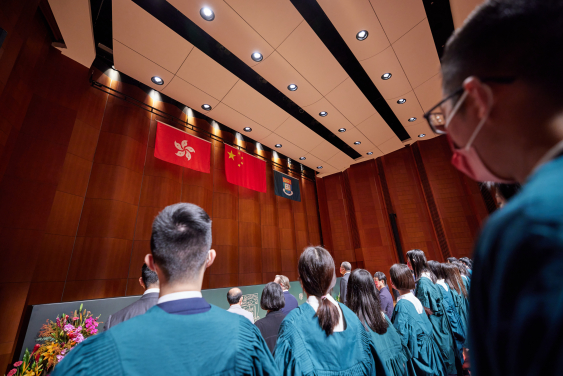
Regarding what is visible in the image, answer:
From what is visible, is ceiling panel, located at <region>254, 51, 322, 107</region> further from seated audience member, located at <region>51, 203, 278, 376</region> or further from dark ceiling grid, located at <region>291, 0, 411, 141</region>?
seated audience member, located at <region>51, 203, 278, 376</region>

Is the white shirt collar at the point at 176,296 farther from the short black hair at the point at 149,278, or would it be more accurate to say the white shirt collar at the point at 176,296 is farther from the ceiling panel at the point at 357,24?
the ceiling panel at the point at 357,24

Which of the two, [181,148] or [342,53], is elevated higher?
[342,53]

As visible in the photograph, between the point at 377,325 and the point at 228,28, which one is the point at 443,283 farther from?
the point at 228,28

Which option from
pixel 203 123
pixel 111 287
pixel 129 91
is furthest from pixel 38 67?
pixel 111 287

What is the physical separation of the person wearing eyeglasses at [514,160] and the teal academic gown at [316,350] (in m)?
1.26

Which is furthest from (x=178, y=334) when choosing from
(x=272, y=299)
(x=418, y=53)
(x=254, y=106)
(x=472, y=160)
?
(x=418, y=53)

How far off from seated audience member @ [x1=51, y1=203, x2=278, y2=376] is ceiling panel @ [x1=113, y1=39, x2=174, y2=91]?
5.80 metres

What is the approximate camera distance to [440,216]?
903 cm

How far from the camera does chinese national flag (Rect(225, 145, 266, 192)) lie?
7.47 meters

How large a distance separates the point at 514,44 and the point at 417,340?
8.93 feet

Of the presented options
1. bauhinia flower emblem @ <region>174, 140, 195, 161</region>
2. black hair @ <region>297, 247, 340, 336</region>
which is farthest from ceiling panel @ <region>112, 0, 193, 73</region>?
black hair @ <region>297, 247, 340, 336</region>

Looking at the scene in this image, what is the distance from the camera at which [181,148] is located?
20.6 feet

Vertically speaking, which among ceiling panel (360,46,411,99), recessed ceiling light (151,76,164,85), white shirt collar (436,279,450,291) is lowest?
white shirt collar (436,279,450,291)

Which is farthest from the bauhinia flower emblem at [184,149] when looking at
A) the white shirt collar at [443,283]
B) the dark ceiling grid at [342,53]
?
the white shirt collar at [443,283]
